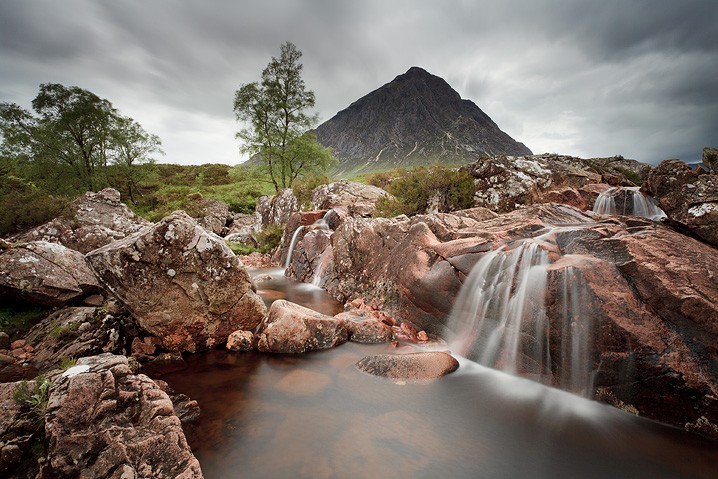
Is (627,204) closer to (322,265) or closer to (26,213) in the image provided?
(322,265)

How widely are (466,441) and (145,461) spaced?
16.7 ft

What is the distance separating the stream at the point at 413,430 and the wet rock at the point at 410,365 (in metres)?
0.24

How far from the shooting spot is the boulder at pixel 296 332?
8359 mm

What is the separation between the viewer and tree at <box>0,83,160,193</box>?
93.9 ft

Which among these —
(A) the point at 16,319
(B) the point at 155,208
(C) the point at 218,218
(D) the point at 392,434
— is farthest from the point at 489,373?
(B) the point at 155,208

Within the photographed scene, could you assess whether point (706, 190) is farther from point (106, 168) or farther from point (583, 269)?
point (106, 168)

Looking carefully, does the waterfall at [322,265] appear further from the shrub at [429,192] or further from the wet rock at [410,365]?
the wet rock at [410,365]

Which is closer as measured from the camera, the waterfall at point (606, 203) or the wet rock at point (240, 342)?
the wet rock at point (240, 342)

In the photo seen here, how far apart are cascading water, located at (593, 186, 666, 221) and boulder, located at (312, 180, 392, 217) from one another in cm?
1199

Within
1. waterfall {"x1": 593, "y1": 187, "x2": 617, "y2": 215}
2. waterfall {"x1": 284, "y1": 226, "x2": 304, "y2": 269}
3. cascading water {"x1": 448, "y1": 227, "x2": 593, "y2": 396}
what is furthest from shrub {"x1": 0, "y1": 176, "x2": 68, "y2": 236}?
waterfall {"x1": 593, "y1": 187, "x2": 617, "y2": 215}

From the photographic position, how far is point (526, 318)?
705 centimetres

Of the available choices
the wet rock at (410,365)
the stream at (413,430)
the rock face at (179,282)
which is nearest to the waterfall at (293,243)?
the rock face at (179,282)

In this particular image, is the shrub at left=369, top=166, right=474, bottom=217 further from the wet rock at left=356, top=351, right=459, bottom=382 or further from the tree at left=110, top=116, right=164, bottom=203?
the tree at left=110, top=116, right=164, bottom=203

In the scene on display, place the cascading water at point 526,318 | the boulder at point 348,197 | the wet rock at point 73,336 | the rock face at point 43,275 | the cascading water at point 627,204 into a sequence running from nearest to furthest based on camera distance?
1. the cascading water at point 526,318
2. the wet rock at point 73,336
3. the rock face at point 43,275
4. the cascading water at point 627,204
5. the boulder at point 348,197
